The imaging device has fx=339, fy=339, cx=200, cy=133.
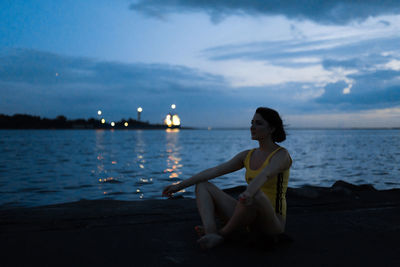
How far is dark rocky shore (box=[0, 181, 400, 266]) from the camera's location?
11.6 ft

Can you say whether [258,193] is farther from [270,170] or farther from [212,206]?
[212,206]

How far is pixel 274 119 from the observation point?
12.9ft

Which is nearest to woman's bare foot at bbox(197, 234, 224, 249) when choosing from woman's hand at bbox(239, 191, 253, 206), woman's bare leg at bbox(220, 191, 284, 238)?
woman's bare leg at bbox(220, 191, 284, 238)

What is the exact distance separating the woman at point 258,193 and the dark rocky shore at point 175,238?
24 cm

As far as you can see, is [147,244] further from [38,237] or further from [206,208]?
[38,237]

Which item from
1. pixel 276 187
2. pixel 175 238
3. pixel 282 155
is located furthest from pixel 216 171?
pixel 175 238

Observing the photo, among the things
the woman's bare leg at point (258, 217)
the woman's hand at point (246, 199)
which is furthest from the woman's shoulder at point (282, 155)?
the woman's hand at point (246, 199)

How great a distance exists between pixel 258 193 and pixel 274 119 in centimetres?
93

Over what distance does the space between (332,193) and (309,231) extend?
2961 millimetres

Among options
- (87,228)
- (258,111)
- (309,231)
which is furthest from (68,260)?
(309,231)

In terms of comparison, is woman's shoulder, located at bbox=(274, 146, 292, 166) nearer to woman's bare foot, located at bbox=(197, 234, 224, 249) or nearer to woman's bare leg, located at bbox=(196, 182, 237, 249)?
woman's bare leg, located at bbox=(196, 182, 237, 249)

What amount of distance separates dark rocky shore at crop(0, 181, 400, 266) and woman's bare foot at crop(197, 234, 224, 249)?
8 cm

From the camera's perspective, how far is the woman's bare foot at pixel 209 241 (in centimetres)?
382

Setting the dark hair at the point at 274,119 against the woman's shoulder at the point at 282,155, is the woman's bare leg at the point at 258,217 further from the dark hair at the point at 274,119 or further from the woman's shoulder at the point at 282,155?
the dark hair at the point at 274,119
